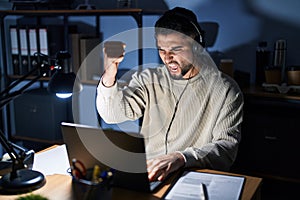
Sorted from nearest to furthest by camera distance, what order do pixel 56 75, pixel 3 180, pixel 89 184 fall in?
pixel 89 184
pixel 3 180
pixel 56 75

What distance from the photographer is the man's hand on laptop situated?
4.36 ft

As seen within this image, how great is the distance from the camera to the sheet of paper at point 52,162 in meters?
1.43

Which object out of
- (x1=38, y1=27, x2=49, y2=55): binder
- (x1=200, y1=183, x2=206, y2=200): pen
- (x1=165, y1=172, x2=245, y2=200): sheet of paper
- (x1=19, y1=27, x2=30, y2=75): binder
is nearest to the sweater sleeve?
(x1=165, y1=172, x2=245, y2=200): sheet of paper

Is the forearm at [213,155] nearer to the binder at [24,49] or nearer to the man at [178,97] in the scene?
the man at [178,97]

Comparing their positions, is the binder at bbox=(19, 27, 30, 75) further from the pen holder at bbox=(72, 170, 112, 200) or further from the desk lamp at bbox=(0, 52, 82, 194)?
the pen holder at bbox=(72, 170, 112, 200)

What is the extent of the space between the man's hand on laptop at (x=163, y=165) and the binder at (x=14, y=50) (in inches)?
75.0

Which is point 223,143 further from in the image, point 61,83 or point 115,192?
point 61,83

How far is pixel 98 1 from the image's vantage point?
2.91m

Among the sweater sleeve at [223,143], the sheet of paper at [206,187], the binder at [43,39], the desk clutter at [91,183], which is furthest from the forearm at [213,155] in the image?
the binder at [43,39]

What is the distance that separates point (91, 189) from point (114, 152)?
0.15 m

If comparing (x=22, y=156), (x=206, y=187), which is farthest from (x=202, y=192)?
(x=22, y=156)

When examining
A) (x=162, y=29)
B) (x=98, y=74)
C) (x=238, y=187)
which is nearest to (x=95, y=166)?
(x=238, y=187)

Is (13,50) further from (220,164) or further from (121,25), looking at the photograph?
(220,164)

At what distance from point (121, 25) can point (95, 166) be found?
185 cm
